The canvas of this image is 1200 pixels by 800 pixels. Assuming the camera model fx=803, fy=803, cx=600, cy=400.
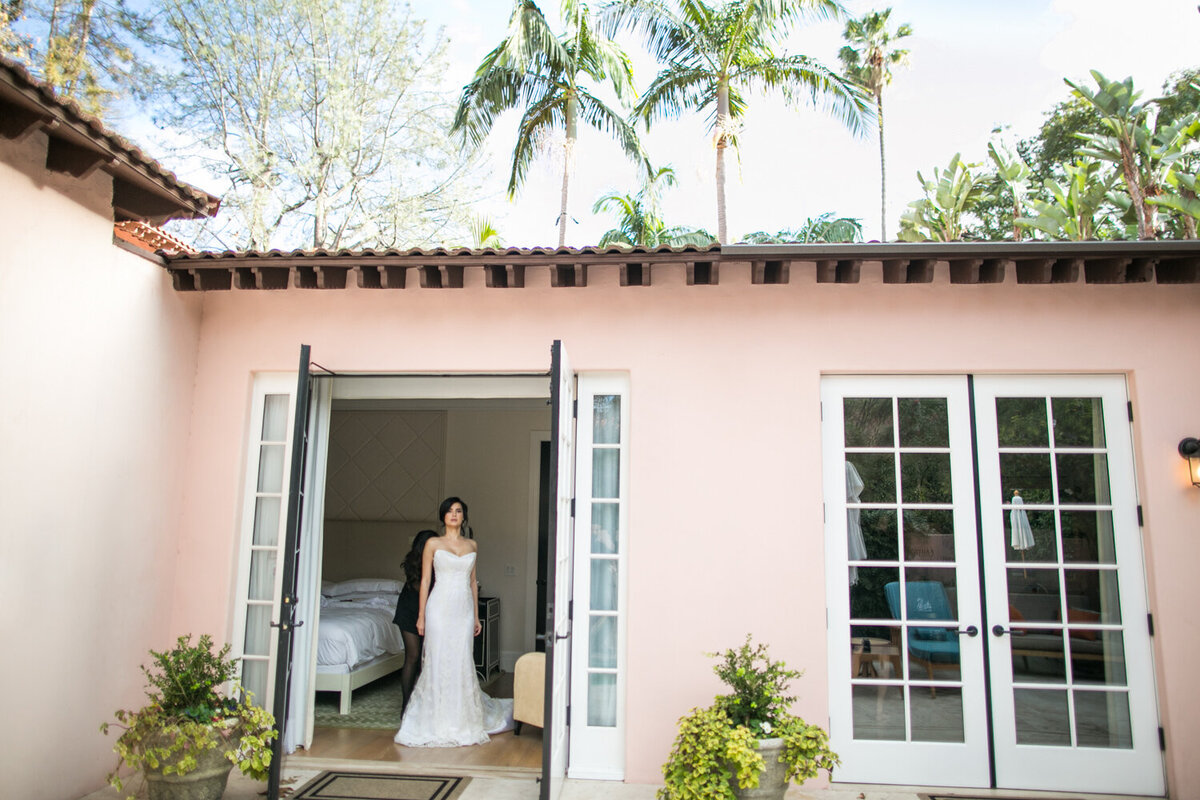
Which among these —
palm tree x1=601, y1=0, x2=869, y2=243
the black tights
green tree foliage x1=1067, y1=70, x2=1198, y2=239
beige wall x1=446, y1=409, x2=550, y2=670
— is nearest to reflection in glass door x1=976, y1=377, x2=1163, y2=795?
the black tights

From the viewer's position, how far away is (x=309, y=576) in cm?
538

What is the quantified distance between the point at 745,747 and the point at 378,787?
2.19m

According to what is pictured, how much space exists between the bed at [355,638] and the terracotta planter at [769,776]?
3.33m

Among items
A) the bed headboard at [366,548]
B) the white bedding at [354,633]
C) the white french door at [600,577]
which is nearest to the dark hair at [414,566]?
the white bedding at [354,633]

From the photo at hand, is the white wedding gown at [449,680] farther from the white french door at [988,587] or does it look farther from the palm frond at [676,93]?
the palm frond at [676,93]

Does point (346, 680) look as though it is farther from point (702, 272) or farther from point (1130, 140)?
point (1130, 140)

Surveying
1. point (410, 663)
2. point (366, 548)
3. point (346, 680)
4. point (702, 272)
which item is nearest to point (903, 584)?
point (702, 272)

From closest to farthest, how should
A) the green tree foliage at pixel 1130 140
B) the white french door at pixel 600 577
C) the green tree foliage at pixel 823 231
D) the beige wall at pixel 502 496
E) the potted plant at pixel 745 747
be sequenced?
the potted plant at pixel 745 747 < the white french door at pixel 600 577 < the beige wall at pixel 502 496 < the green tree foliage at pixel 1130 140 < the green tree foliage at pixel 823 231

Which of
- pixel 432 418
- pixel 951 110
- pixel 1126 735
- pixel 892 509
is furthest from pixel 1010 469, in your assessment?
pixel 951 110

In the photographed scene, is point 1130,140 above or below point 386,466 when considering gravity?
above

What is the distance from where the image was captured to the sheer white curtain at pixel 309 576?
204 inches

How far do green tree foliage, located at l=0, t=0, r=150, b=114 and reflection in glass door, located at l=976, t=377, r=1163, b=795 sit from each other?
12.8m

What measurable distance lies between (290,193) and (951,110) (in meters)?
14.3

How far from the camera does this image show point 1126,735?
4.56 meters
